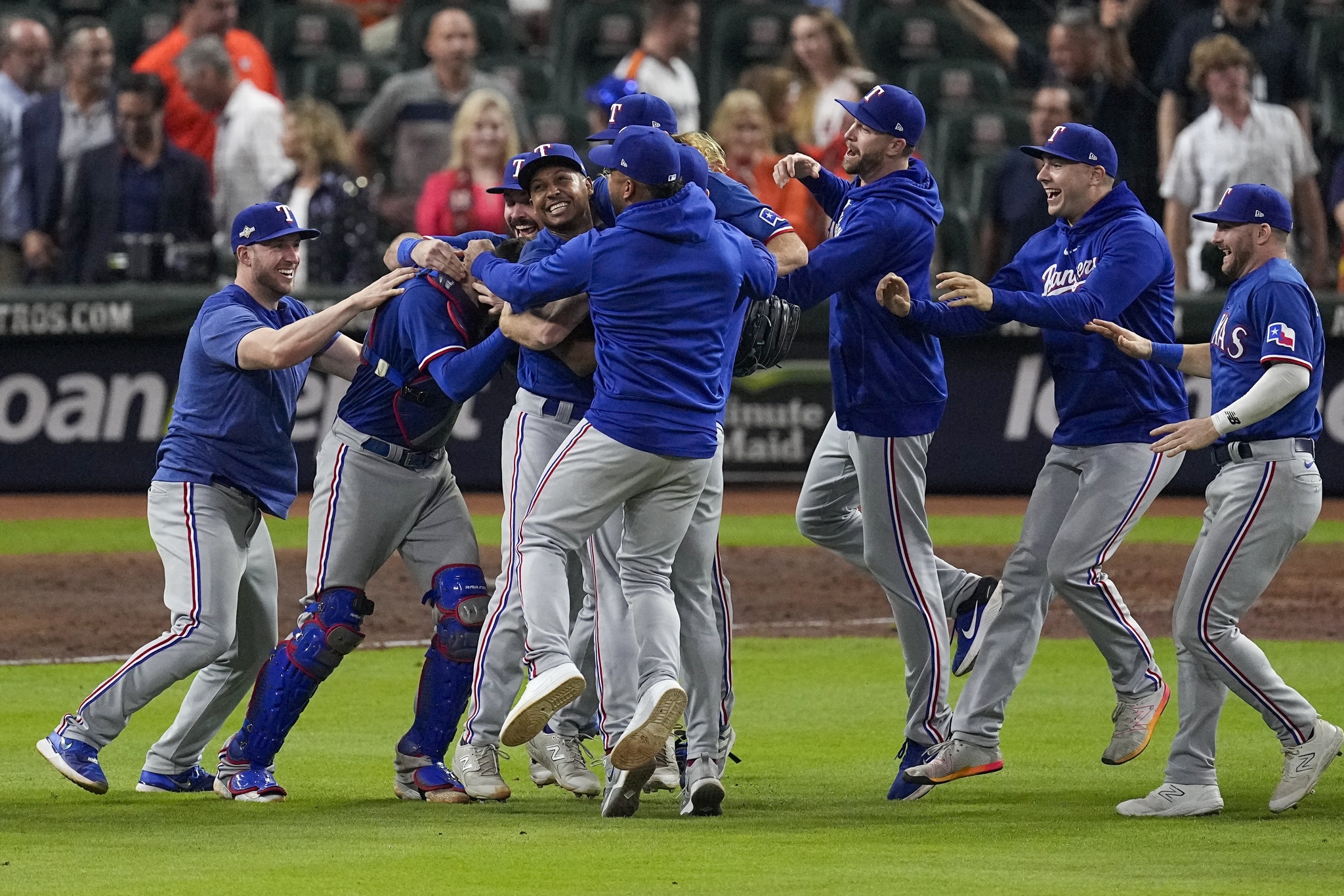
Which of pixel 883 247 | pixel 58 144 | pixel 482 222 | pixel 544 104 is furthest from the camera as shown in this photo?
pixel 544 104

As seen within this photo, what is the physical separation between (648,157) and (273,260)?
4.59 feet

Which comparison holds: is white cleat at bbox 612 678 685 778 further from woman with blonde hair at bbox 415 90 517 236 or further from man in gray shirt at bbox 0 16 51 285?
man in gray shirt at bbox 0 16 51 285

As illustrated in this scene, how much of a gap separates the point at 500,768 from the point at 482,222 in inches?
231

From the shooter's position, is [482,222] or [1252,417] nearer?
[1252,417]

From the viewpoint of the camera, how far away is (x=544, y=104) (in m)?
15.4

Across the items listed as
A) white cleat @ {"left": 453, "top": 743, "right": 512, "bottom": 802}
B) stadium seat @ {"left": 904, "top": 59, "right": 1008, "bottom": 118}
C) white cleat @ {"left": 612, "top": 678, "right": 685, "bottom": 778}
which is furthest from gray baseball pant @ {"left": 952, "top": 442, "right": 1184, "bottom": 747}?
stadium seat @ {"left": 904, "top": 59, "right": 1008, "bottom": 118}

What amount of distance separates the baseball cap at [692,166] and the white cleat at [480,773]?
1884 mm

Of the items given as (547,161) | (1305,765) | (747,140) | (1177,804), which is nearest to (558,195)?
(547,161)

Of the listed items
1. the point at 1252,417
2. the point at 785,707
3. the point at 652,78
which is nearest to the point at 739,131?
the point at 652,78

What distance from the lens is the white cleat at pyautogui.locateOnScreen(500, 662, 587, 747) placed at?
564cm

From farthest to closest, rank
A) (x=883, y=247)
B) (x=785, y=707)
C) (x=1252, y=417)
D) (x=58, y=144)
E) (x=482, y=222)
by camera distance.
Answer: (x=58, y=144)
(x=482, y=222)
(x=785, y=707)
(x=883, y=247)
(x=1252, y=417)

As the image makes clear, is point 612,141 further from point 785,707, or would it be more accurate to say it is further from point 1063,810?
point 785,707

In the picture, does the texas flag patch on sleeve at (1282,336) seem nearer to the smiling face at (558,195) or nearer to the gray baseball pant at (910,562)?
the gray baseball pant at (910,562)

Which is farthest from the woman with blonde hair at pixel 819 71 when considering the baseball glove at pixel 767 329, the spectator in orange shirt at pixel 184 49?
the baseball glove at pixel 767 329
